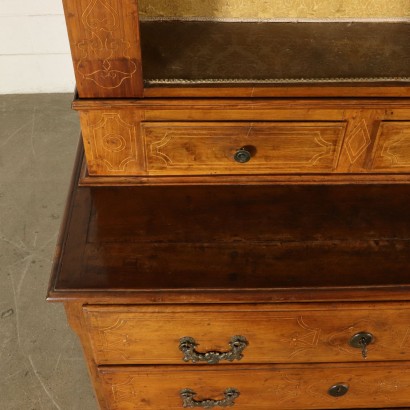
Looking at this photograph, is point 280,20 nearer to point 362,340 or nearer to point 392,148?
point 392,148

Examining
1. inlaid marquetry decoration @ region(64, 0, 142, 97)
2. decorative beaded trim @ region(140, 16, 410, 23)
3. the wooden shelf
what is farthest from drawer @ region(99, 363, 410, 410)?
decorative beaded trim @ region(140, 16, 410, 23)

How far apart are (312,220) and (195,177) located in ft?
1.00

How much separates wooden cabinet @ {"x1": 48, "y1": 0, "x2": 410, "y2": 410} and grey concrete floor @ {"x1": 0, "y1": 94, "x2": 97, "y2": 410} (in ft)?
1.92

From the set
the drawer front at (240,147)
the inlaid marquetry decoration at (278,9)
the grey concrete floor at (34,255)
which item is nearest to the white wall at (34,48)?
the grey concrete floor at (34,255)

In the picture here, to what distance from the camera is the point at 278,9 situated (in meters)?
1.42

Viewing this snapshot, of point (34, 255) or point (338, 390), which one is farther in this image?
point (34, 255)

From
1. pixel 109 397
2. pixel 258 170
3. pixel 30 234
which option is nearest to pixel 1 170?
Result: pixel 30 234

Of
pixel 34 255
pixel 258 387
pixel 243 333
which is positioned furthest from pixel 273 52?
pixel 34 255

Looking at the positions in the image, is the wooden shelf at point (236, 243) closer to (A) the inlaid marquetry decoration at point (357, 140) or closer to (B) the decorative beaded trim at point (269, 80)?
(A) the inlaid marquetry decoration at point (357, 140)

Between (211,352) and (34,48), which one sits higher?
(34,48)

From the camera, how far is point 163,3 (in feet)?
4.58

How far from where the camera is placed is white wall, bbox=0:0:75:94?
106 inches

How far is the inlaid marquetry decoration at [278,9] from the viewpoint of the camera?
4.61 feet

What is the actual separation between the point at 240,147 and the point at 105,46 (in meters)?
0.39
